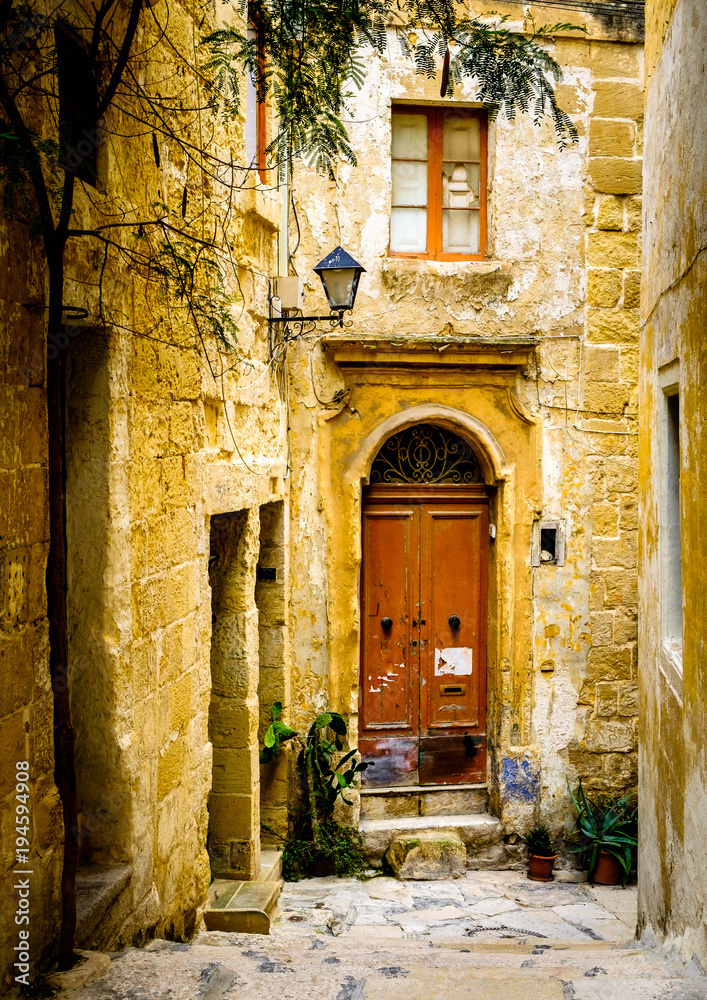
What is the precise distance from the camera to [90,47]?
3.09m

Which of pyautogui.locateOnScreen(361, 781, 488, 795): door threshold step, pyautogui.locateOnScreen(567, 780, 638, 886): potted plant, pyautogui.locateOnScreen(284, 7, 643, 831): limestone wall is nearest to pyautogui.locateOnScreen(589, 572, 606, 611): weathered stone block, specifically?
pyautogui.locateOnScreen(284, 7, 643, 831): limestone wall

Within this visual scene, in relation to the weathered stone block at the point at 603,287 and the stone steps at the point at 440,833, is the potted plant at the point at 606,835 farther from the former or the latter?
the weathered stone block at the point at 603,287

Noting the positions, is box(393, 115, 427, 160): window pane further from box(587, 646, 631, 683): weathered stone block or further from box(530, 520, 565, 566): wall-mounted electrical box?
box(587, 646, 631, 683): weathered stone block

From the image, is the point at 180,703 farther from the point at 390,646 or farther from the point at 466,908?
the point at 390,646

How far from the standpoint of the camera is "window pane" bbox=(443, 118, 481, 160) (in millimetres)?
7246

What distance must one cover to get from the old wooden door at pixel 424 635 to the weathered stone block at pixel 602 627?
0.87 m

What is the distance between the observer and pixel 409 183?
284 inches

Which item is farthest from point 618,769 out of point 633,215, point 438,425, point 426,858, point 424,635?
point 633,215

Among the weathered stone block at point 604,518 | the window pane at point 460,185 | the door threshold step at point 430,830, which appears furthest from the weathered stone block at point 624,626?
the window pane at point 460,185

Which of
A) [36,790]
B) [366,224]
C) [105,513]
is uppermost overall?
[366,224]

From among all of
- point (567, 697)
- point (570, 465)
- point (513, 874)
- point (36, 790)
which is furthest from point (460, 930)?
point (36, 790)

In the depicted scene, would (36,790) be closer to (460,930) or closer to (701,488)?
(701,488)

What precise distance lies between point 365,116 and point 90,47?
4186 mm

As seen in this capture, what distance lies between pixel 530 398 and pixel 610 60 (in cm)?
267
